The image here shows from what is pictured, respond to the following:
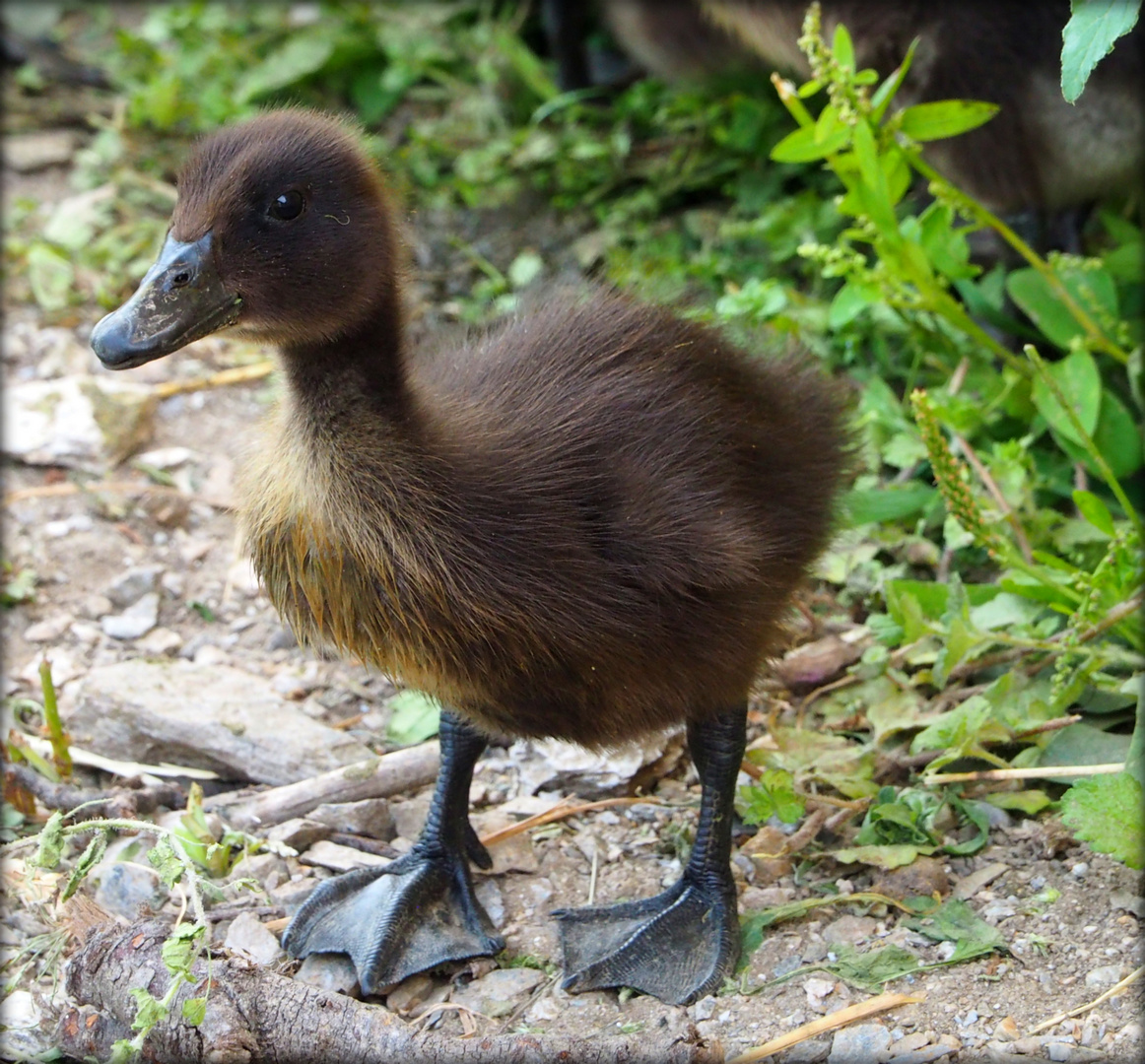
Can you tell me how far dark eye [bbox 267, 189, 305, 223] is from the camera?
2344 mm

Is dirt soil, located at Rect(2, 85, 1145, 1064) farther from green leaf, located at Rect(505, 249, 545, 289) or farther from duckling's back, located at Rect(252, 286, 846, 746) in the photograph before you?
duckling's back, located at Rect(252, 286, 846, 746)

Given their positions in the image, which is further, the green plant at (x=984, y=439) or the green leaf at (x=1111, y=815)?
the green plant at (x=984, y=439)

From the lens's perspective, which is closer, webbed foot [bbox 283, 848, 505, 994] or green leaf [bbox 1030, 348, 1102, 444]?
webbed foot [bbox 283, 848, 505, 994]

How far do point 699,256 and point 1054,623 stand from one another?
1999mm

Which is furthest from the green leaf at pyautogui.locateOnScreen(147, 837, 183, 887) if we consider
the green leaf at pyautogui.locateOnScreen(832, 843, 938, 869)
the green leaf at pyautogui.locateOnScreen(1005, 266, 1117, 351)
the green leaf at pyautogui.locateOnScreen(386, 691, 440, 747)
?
the green leaf at pyautogui.locateOnScreen(1005, 266, 1117, 351)

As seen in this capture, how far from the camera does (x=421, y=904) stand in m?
2.67

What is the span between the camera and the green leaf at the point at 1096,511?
294cm

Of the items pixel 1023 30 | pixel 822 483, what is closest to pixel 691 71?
pixel 1023 30

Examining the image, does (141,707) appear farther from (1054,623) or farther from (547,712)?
(1054,623)

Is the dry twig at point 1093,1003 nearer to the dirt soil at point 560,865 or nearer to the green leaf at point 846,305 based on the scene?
the dirt soil at point 560,865

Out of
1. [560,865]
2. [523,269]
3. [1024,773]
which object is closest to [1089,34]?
[1024,773]

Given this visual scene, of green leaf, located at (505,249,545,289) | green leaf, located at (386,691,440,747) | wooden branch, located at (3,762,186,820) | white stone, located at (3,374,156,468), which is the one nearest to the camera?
wooden branch, located at (3,762,186,820)

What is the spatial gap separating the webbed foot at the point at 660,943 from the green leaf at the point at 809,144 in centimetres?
150

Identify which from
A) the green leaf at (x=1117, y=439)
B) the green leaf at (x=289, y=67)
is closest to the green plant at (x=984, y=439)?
the green leaf at (x=1117, y=439)
